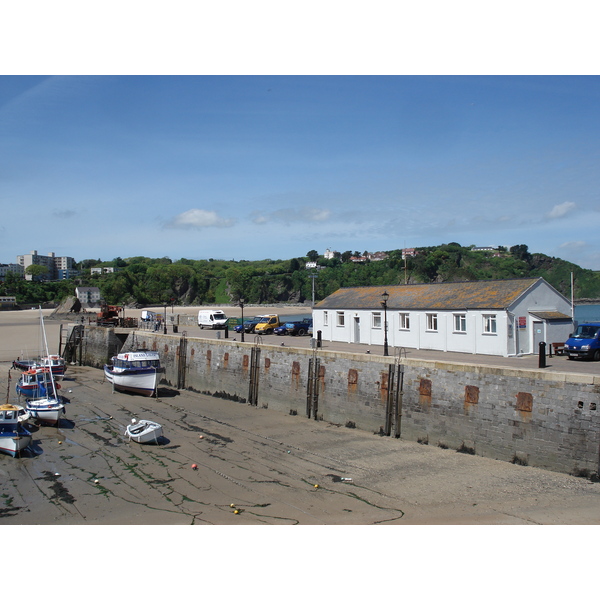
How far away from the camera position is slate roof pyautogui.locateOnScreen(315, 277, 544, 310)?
27609mm

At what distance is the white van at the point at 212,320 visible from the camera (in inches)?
2020

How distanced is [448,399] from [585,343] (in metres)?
8.05

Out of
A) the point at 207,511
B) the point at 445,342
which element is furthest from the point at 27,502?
the point at 445,342

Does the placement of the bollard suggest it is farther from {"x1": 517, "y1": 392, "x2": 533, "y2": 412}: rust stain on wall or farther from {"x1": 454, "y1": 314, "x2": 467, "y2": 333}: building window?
{"x1": 454, "y1": 314, "x2": 467, "y2": 333}: building window

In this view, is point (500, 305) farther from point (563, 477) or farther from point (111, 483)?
point (111, 483)

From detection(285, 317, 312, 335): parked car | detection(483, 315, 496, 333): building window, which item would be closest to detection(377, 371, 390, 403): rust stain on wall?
detection(483, 315, 496, 333): building window

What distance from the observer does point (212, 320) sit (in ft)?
170

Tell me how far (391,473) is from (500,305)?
1230cm

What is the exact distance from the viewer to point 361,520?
14.4m

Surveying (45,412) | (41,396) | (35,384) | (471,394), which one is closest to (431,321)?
(471,394)

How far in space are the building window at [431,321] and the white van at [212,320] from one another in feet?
83.2

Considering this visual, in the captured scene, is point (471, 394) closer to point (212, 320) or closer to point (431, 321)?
point (431, 321)

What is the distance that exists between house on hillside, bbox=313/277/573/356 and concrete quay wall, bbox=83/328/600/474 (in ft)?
14.0

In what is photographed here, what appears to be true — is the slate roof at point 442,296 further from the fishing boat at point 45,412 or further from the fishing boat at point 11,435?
the fishing boat at point 11,435
